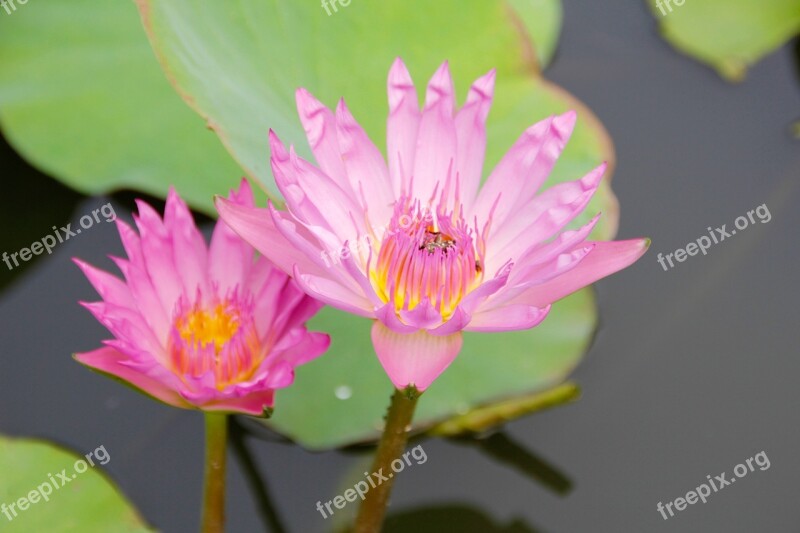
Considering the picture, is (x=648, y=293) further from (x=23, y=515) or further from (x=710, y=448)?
(x=23, y=515)

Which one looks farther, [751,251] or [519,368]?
[751,251]

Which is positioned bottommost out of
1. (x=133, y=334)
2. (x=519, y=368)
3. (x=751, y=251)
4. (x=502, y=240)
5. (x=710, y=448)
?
(x=710, y=448)

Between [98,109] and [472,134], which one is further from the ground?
[98,109]

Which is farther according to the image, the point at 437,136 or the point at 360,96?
the point at 360,96

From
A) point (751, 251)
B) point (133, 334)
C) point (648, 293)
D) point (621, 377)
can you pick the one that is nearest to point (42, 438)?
point (133, 334)

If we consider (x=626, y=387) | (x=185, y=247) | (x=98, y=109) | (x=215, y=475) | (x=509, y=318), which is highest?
(x=98, y=109)

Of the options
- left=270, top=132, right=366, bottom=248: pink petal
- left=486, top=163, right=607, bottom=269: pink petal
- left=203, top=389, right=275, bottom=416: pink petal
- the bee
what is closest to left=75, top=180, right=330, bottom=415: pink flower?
left=203, top=389, right=275, bottom=416: pink petal

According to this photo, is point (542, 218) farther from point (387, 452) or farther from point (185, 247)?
point (185, 247)

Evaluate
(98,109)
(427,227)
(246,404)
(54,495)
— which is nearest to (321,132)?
(427,227)
